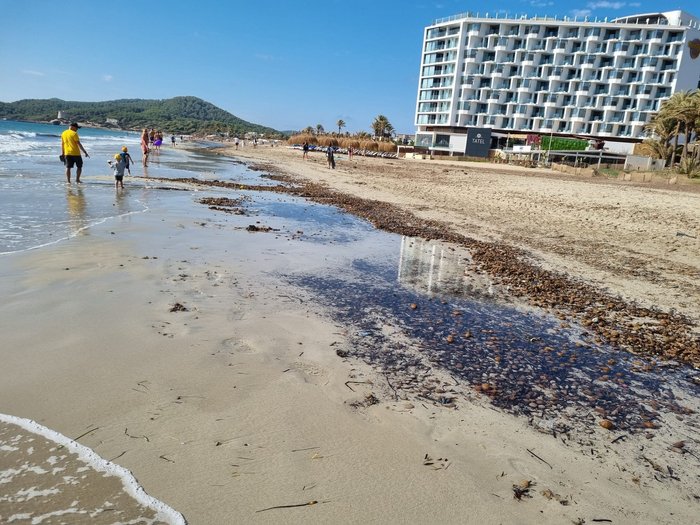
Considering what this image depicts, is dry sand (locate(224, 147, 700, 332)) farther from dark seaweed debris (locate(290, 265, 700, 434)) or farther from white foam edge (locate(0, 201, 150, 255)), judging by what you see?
white foam edge (locate(0, 201, 150, 255))

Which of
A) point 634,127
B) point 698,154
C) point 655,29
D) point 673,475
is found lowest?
point 673,475

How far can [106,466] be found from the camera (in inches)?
110

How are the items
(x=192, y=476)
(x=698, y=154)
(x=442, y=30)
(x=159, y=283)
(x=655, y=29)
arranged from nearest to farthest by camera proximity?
(x=192, y=476), (x=159, y=283), (x=698, y=154), (x=655, y=29), (x=442, y=30)

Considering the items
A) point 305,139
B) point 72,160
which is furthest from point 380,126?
point 72,160

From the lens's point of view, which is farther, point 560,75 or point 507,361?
point 560,75

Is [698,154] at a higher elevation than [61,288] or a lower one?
higher

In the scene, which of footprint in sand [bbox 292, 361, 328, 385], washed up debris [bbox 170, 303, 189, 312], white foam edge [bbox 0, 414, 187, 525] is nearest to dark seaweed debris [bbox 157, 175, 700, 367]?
footprint in sand [bbox 292, 361, 328, 385]

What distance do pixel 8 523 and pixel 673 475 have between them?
417cm

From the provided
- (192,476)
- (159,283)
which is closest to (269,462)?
(192,476)

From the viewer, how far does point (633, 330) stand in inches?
235

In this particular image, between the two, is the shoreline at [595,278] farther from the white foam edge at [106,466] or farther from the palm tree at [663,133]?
the palm tree at [663,133]

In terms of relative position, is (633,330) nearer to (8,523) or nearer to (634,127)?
(8,523)

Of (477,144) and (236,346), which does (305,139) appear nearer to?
(477,144)

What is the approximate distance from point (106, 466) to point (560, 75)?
110 m
